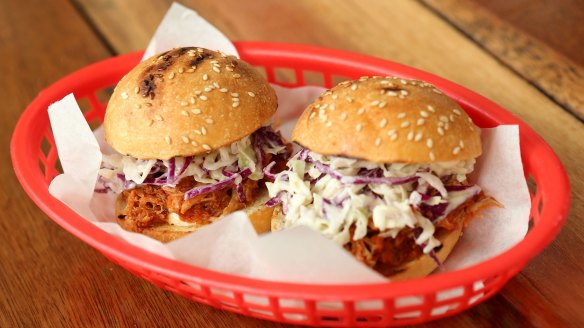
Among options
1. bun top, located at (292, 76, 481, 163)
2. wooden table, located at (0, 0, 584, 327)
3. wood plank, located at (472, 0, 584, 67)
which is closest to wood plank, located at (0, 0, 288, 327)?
wooden table, located at (0, 0, 584, 327)

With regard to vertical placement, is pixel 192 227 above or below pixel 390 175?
below

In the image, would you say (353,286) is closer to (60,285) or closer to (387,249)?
(387,249)

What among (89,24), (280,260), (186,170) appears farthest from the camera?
(89,24)

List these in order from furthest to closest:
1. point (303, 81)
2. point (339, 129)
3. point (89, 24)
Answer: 1. point (89, 24)
2. point (303, 81)
3. point (339, 129)

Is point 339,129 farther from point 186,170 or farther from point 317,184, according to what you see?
point 186,170

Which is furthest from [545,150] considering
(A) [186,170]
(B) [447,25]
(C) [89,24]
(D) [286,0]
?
(C) [89,24]

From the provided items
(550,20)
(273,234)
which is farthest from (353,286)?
(550,20)

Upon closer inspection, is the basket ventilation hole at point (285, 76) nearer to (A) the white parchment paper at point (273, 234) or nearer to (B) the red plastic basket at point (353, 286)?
(A) the white parchment paper at point (273, 234)
